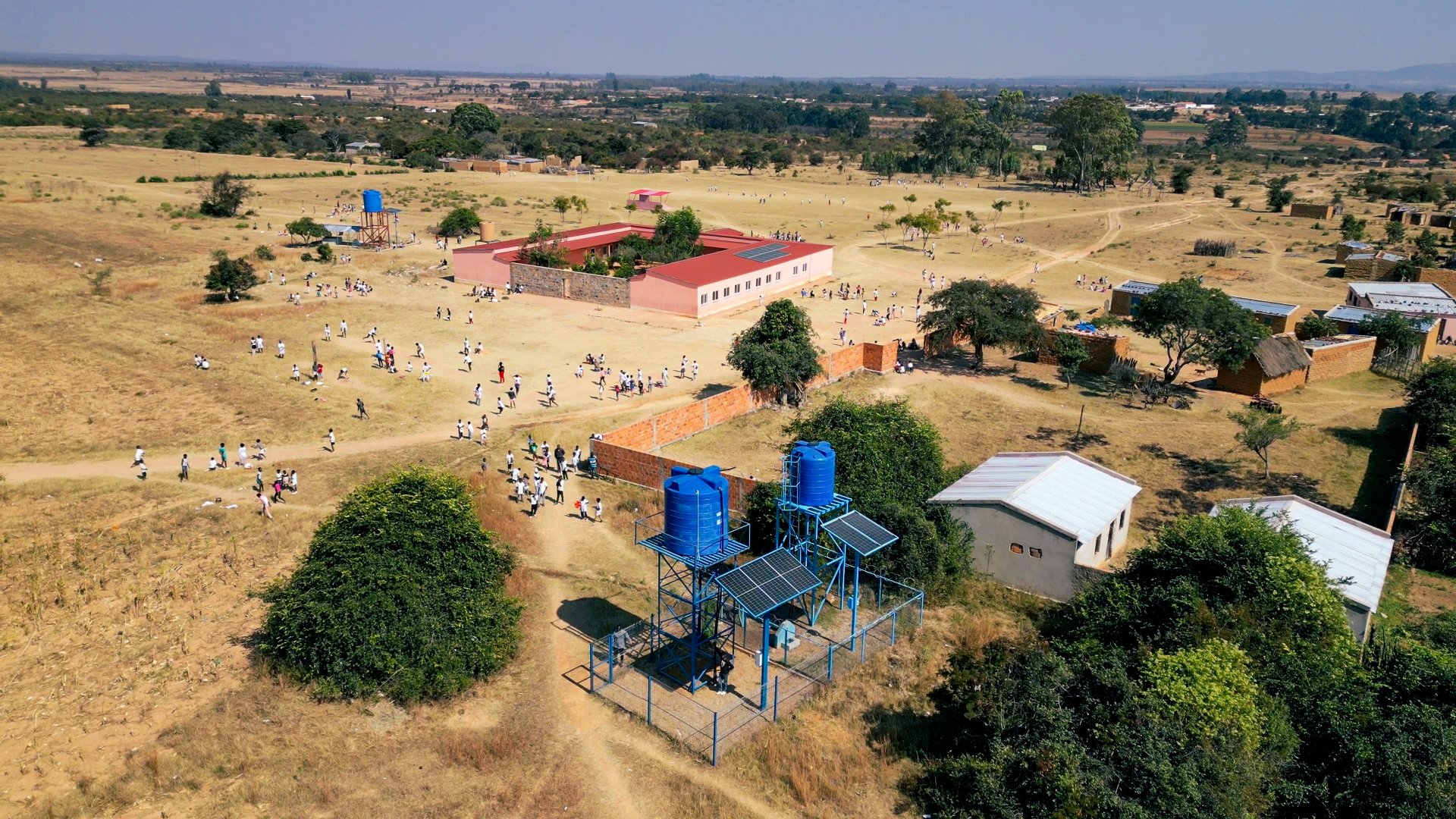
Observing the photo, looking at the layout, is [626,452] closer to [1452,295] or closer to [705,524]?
[705,524]

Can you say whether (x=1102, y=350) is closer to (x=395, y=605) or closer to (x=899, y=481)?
(x=899, y=481)

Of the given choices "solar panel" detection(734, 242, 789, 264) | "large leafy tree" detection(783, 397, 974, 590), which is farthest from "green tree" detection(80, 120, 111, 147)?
"large leafy tree" detection(783, 397, 974, 590)

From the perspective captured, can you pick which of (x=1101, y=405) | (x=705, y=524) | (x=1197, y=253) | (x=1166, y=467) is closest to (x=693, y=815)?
(x=705, y=524)

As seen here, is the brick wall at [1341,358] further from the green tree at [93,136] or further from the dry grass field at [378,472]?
the green tree at [93,136]

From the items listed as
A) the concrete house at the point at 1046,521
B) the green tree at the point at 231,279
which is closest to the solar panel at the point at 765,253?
the green tree at the point at 231,279

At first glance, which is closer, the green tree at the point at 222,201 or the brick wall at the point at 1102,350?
the brick wall at the point at 1102,350

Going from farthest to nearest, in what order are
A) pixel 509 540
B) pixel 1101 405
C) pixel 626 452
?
pixel 1101 405 → pixel 626 452 → pixel 509 540
